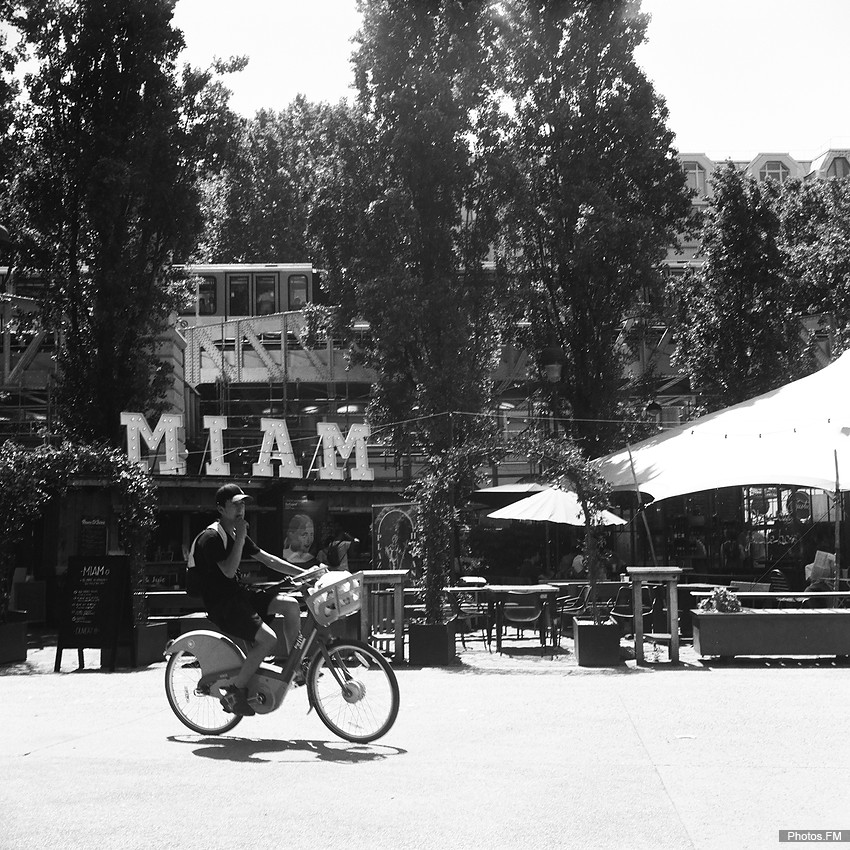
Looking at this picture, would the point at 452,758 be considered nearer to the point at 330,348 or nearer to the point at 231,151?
the point at 231,151

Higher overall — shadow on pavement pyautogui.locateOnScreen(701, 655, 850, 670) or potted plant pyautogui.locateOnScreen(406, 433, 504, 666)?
potted plant pyautogui.locateOnScreen(406, 433, 504, 666)

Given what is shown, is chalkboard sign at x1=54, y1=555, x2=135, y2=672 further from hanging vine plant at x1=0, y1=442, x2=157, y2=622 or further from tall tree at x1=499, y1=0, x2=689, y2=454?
tall tree at x1=499, y1=0, x2=689, y2=454

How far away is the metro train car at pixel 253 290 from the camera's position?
1507 inches

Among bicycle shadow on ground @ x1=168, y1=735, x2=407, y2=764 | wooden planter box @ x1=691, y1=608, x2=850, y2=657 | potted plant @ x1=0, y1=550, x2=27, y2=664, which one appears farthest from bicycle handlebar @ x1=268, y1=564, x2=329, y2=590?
potted plant @ x1=0, y1=550, x2=27, y2=664

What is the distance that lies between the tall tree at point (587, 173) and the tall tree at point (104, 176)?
7.28m

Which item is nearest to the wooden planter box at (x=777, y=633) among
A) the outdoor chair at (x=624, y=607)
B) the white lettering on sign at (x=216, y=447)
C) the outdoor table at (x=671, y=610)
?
the outdoor table at (x=671, y=610)

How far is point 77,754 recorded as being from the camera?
298 inches

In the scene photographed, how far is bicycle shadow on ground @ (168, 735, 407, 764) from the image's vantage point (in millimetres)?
7336

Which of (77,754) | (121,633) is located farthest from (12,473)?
(77,754)

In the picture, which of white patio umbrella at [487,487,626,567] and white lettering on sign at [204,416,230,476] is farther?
white lettering on sign at [204,416,230,476]

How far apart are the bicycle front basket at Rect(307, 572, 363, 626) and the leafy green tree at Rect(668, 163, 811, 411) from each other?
913 inches

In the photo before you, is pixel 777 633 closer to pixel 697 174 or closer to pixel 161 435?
pixel 161 435

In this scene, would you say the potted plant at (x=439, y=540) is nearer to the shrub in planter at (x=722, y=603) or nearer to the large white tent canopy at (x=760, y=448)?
the shrub in planter at (x=722, y=603)

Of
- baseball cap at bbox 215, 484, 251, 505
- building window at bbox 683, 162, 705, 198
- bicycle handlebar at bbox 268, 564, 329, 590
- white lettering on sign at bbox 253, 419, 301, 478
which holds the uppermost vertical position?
building window at bbox 683, 162, 705, 198
